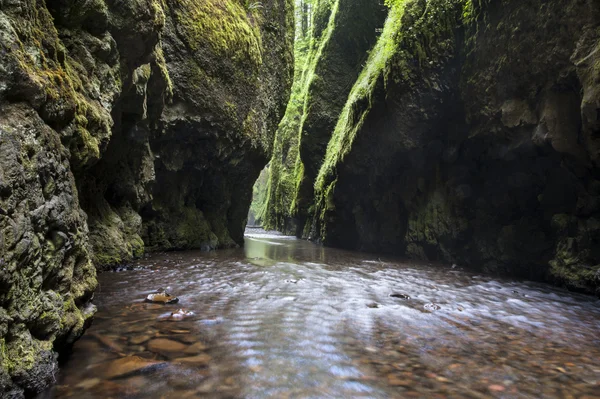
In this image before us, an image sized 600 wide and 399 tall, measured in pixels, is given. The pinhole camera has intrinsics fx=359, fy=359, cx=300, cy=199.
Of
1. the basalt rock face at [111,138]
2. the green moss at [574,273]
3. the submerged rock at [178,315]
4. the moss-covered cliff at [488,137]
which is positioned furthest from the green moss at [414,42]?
the submerged rock at [178,315]

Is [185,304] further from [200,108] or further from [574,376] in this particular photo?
[200,108]

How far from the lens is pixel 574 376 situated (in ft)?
11.1

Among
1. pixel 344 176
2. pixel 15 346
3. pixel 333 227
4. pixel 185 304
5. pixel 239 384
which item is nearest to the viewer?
pixel 15 346

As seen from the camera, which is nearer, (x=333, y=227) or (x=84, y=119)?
(x=84, y=119)

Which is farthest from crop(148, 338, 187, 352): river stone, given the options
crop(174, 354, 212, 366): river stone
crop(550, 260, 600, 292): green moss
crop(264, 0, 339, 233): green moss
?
crop(264, 0, 339, 233): green moss

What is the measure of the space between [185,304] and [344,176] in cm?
1419

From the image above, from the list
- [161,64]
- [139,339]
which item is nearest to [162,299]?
[139,339]

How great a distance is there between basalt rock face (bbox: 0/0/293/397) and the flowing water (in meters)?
0.70

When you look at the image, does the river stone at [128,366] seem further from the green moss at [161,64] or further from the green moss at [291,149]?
the green moss at [291,149]

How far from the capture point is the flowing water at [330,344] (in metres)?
3.01

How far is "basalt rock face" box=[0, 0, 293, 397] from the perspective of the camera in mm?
2535

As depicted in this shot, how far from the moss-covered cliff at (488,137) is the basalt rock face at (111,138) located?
5.51m

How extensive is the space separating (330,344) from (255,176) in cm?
1460

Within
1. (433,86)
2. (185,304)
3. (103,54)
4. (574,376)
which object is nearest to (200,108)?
(103,54)
